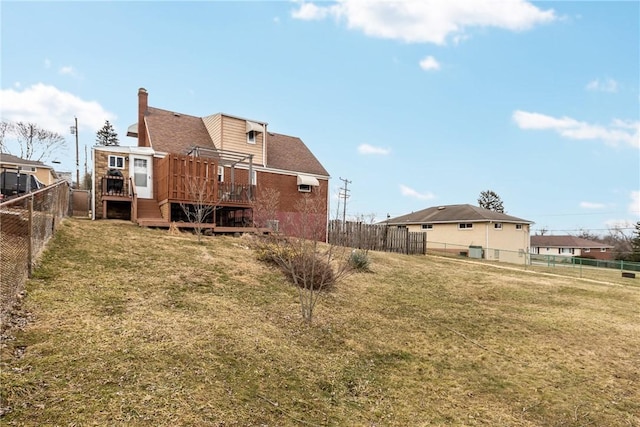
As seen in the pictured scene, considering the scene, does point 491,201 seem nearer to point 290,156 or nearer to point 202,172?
point 290,156

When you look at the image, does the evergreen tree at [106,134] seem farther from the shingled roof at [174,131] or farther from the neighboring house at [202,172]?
the shingled roof at [174,131]

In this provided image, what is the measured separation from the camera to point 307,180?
863 inches

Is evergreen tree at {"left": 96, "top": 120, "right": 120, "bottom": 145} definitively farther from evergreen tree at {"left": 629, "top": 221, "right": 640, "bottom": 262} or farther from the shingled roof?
evergreen tree at {"left": 629, "top": 221, "right": 640, "bottom": 262}

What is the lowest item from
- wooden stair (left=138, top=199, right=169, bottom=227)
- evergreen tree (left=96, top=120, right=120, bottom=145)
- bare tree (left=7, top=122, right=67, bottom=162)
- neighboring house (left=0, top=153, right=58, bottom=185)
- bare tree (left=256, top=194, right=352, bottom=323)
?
bare tree (left=256, top=194, right=352, bottom=323)

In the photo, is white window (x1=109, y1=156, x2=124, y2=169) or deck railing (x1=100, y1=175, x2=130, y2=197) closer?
deck railing (x1=100, y1=175, x2=130, y2=197)

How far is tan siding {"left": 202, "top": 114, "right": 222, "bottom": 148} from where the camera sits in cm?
2016

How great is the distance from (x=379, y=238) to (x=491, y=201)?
41474 millimetres

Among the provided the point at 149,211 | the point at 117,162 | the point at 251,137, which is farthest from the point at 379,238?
the point at 117,162

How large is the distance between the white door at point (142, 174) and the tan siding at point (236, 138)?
4154 millimetres

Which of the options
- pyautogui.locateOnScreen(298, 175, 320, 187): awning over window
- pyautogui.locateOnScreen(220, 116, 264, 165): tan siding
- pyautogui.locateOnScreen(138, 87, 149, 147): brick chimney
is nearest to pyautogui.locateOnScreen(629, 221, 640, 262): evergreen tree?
pyautogui.locateOnScreen(298, 175, 320, 187): awning over window

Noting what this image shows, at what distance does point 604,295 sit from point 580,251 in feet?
195

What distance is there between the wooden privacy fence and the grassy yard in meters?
10.5

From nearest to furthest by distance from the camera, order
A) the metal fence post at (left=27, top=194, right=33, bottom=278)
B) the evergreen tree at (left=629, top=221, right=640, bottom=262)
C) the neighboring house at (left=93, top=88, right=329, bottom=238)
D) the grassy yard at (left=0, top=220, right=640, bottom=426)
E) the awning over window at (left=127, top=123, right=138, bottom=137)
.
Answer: the grassy yard at (left=0, top=220, right=640, bottom=426)
the metal fence post at (left=27, top=194, right=33, bottom=278)
the neighboring house at (left=93, top=88, right=329, bottom=238)
the awning over window at (left=127, top=123, right=138, bottom=137)
the evergreen tree at (left=629, top=221, right=640, bottom=262)

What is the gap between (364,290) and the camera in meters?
9.41
